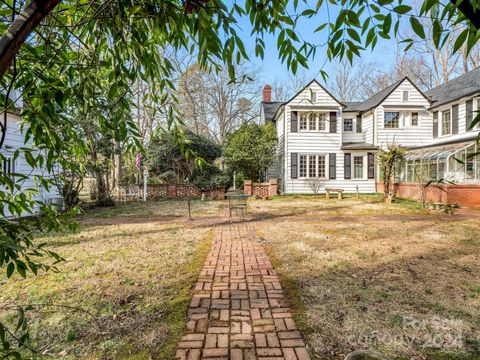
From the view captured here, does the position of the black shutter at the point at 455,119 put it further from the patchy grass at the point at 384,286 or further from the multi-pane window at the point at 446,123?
the patchy grass at the point at 384,286

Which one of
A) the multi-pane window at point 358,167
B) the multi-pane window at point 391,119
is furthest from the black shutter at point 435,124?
the multi-pane window at point 358,167

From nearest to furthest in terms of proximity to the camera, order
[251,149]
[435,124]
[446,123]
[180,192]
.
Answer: [446,123], [251,149], [180,192], [435,124]

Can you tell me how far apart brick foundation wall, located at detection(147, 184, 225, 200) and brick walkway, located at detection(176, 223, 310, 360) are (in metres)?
13.3

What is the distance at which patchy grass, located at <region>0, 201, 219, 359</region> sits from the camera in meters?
2.75

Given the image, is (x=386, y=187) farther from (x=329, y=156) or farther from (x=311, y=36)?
(x=311, y=36)

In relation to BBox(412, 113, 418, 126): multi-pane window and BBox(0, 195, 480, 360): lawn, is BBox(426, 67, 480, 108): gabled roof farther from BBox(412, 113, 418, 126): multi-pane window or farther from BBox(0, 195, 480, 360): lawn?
BBox(0, 195, 480, 360): lawn

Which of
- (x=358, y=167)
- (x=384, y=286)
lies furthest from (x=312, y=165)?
(x=384, y=286)

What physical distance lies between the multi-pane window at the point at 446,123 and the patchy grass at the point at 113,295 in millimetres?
17709

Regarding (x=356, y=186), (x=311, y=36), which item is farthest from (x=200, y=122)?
(x=311, y=36)

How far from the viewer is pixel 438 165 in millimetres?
15445

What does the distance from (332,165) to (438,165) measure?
6.04m

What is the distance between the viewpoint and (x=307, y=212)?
1204cm

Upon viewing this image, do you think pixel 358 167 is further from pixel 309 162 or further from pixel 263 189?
pixel 263 189

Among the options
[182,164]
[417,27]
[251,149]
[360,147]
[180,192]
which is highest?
[360,147]
